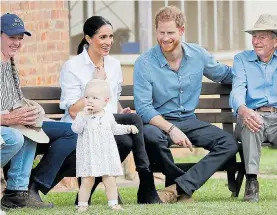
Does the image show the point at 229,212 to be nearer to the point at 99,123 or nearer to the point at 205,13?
the point at 99,123

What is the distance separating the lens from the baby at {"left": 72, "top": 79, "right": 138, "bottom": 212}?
334 inches

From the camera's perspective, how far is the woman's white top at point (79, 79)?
9141 millimetres

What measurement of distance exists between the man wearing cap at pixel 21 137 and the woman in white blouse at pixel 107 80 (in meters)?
0.31

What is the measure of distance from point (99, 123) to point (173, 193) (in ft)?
3.52

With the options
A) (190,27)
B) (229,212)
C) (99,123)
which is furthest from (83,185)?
(190,27)

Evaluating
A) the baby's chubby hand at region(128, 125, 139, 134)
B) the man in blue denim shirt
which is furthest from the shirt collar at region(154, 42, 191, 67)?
the baby's chubby hand at region(128, 125, 139, 134)

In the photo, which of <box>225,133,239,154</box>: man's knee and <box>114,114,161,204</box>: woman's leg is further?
<box>225,133,239,154</box>: man's knee

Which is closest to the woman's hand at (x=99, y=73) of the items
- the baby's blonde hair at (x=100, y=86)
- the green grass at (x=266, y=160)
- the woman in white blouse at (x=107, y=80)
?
the woman in white blouse at (x=107, y=80)

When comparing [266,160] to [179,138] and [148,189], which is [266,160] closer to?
[179,138]

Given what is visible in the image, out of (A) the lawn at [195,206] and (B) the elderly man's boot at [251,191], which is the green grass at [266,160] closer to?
(A) the lawn at [195,206]

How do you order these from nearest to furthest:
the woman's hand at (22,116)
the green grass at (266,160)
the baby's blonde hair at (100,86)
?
1. the baby's blonde hair at (100,86)
2. the woman's hand at (22,116)
3. the green grass at (266,160)

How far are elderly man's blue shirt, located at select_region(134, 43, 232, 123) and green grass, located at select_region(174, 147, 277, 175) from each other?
3.92m

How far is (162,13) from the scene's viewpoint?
Result: 9.34 m

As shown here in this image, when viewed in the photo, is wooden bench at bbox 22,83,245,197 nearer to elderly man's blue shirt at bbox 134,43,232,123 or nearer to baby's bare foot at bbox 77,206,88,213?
elderly man's blue shirt at bbox 134,43,232,123
